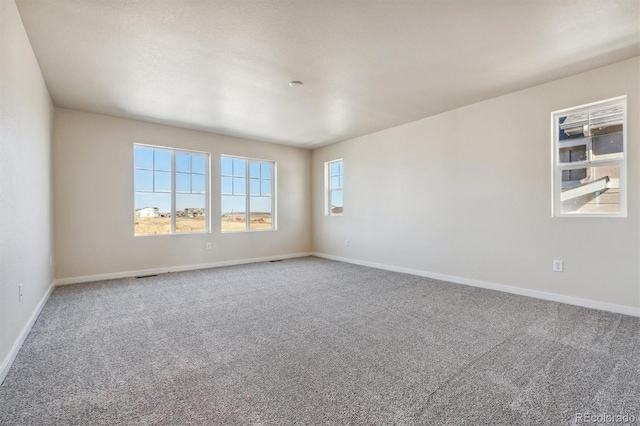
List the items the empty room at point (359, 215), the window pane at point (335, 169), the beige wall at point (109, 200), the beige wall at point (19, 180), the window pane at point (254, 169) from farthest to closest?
1. the window pane at point (335, 169)
2. the window pane at point (254, 169)
3. the beige wall at point (109, 200)
4. the beige wall at point (19, 180)
5. the empty room at point (359, 215)

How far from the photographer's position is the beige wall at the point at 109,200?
430 centimetres

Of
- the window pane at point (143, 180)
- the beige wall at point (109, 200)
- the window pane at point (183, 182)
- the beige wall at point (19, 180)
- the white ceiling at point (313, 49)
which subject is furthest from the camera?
the window pane at point (183, 182)

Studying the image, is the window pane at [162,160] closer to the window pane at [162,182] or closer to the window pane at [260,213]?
the window pane at [162,182]

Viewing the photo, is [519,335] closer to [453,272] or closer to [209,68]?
[453,272]

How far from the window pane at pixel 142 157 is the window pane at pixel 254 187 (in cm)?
184

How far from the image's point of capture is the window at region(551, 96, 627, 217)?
10.1 feet

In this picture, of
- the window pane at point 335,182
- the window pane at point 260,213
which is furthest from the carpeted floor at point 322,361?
the window pane at point 335,182

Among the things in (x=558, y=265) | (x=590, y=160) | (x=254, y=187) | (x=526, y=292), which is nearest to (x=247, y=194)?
(x=254, y=187)

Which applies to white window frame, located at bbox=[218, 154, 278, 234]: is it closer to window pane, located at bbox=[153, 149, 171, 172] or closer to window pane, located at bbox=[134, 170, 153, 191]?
window pane, located at bbox=[153, 149, 171, 172]

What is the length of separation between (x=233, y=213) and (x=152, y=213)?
142cm

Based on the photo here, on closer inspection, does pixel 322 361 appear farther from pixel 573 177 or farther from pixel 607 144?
pixel 607 144

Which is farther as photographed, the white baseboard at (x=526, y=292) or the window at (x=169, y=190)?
the window at (x=169, y=190)

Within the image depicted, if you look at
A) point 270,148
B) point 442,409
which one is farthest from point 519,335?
point 270,148

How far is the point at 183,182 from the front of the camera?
536 centimetres
